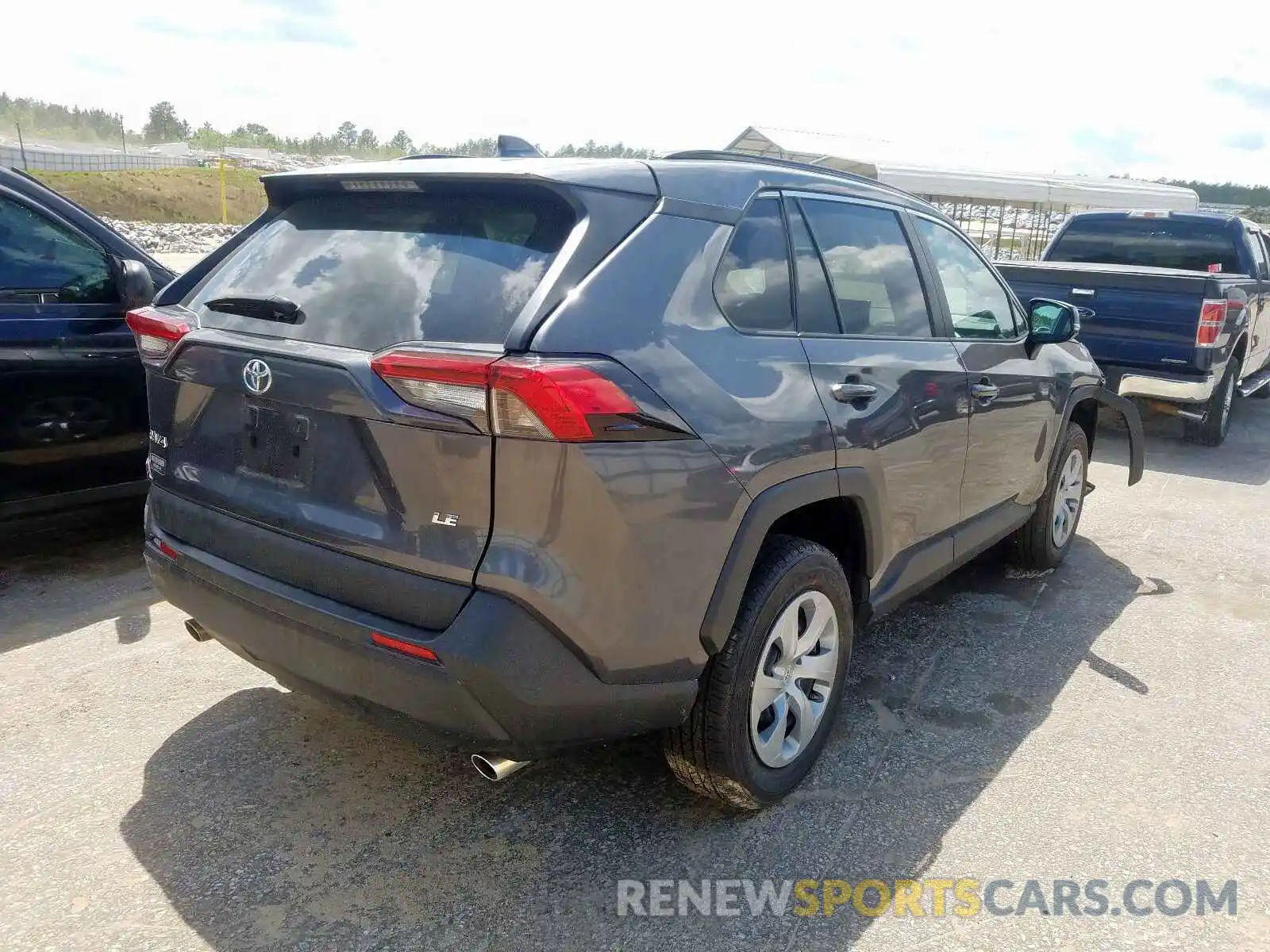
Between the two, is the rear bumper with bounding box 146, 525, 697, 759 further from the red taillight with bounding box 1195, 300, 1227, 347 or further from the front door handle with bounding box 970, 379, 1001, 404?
the red taillight with bounding box 1195, 300, 1227, 347

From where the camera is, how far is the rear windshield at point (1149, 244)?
9.19 m

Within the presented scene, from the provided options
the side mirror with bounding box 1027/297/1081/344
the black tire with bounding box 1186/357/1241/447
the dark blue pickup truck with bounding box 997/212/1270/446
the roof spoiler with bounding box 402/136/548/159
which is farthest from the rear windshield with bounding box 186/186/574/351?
the black tire with bounding box 1186/357/1241/447

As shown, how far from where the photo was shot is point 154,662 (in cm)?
371

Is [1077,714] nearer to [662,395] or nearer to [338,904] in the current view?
[662,395]

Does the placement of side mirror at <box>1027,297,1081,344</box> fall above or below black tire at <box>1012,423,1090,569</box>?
above

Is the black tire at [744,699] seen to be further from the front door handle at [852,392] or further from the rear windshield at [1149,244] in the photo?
the rear windshield at [1149,244]

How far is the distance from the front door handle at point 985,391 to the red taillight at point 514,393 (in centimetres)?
203

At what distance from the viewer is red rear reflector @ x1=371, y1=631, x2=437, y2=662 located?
2184mm

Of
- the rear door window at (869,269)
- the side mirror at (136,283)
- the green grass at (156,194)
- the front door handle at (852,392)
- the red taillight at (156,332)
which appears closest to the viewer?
the red taillight at (156,332)

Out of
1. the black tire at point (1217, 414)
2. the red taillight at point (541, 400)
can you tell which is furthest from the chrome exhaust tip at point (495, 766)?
the black tire at point (1217, 414)

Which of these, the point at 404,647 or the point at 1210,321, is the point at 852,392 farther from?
the point at 1210,321

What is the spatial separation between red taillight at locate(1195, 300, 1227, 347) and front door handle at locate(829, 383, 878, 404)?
5636mm

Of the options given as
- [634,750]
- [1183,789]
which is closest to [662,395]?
[634,750]

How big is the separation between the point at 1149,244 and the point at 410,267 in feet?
30.1
